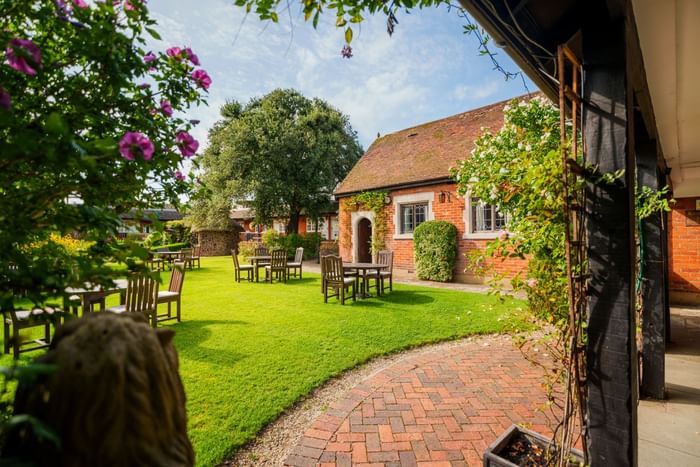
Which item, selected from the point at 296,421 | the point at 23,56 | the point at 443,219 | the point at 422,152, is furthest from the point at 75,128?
the point at 422,152

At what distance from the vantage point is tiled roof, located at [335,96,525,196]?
39.3ft

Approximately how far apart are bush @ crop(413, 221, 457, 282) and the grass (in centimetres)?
195

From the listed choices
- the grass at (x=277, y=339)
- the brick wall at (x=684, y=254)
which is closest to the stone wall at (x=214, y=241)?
the grass at (x=277, y=339)

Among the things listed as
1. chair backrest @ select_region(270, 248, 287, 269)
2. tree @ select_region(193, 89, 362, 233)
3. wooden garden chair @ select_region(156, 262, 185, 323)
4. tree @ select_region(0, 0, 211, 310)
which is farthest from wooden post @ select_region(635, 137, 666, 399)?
tree @ select_region(193, 89, 362, 233)

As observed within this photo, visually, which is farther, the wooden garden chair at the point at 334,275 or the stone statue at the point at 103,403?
the wooden garden chair at the point at 334,275

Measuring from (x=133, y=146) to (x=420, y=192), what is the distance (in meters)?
11.4

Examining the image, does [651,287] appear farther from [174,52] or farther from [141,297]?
[141,297]

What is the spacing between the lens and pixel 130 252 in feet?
3.59

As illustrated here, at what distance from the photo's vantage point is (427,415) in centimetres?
311

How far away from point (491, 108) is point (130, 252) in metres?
14.6

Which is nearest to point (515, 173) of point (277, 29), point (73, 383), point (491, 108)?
point (277, 29)

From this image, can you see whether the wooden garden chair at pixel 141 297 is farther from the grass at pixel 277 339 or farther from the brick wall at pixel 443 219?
the brick wall at pixel 443 219

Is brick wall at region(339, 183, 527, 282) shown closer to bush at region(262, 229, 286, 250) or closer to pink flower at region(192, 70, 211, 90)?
bush at region(262, 229, 286, 250)

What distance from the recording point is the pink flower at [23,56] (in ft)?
2.91
